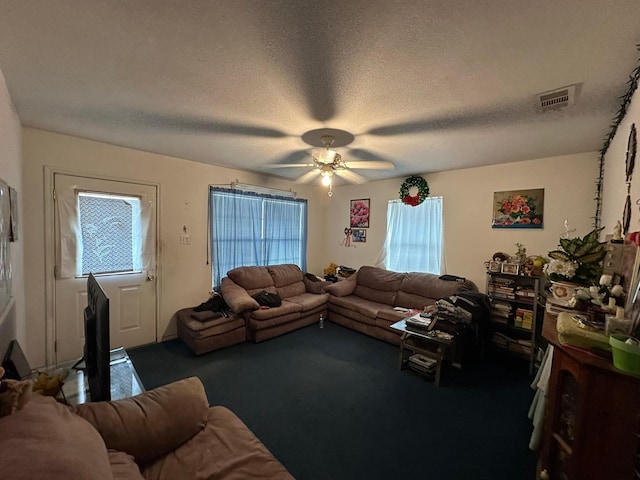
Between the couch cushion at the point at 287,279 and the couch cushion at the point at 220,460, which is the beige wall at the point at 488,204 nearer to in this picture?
the couch cushion at the point at 287,279

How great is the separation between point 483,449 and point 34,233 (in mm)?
4396

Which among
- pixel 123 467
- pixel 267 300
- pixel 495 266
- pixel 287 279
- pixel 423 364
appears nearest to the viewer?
pixel 123 467

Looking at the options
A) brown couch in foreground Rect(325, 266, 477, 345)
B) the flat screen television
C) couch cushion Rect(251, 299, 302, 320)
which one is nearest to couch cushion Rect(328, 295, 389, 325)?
brown couch in foreground Rect(325, 266, 477, 345)

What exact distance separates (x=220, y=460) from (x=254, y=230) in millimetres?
3538

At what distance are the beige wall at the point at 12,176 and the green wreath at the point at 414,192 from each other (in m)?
4.28

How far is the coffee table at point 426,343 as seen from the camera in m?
2.57

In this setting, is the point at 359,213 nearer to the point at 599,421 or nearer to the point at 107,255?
the point at 107,255

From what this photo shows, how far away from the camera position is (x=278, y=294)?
14.3ft

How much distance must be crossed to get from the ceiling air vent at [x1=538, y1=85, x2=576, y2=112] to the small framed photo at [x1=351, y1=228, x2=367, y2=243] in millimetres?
3287

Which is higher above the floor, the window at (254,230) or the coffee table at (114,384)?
the window at (254,230)

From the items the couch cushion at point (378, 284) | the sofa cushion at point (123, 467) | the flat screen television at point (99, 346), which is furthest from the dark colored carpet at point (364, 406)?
the flat screen television at point (99, 346)

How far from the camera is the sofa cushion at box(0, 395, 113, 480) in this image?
625 mm

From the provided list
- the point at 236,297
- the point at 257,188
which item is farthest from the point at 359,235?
the point at 236,297

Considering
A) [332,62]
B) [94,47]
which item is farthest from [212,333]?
[332,62]
